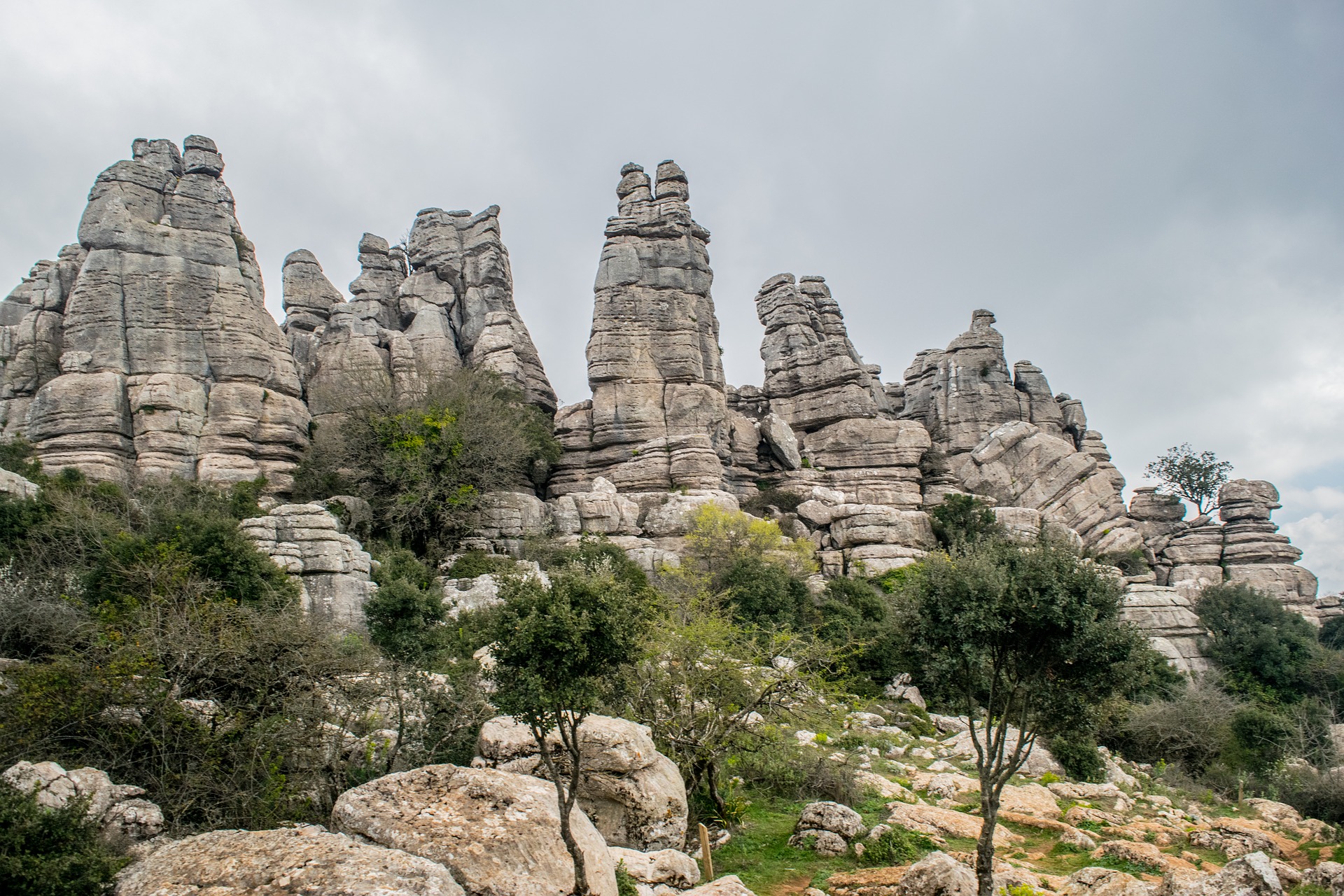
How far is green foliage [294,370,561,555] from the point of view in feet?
97.6

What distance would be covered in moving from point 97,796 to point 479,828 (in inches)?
209

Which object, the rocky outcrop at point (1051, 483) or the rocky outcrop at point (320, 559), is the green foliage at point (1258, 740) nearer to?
the rocky outcrop at point (1051, 483)

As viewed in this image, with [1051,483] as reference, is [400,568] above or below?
below

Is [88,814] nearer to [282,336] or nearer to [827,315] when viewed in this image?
[282,336]

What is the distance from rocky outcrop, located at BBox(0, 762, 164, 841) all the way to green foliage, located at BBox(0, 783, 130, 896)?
2.33 ft

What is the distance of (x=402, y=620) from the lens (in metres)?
19.6

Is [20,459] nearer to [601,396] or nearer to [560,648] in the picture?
[601,396]

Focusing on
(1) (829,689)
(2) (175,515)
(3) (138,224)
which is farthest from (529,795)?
(3) (138,224)

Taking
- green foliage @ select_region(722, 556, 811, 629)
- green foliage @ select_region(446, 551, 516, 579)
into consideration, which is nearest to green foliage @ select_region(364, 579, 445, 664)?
green foliage @ select_region(446, 551, 516, 579)

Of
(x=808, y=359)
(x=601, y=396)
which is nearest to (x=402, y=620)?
(x=601, y=396)

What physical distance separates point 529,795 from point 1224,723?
83.4 ft

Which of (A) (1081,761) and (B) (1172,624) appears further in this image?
(B) (1172,624)

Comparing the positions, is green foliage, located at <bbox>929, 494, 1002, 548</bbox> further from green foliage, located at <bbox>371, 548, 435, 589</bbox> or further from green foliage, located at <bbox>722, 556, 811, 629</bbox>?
green foliage, located at <bbox>371, 548, 435, 589</bbox>

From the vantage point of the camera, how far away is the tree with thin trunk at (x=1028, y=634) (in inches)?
411
